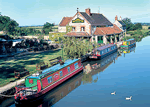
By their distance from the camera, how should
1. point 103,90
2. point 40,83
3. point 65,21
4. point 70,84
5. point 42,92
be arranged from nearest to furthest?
point 40,83, point 42,92, point 103,90, point 70,84, point 65,21

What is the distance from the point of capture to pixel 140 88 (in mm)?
21078

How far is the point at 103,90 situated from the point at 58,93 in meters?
5.60

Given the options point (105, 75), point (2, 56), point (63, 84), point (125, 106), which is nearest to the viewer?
point (125, 106)

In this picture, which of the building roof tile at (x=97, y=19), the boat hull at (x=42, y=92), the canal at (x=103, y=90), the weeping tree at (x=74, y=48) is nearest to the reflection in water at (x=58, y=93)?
the canal at (x=103, y=90)

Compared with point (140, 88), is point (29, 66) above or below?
above

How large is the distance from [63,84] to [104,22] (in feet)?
131

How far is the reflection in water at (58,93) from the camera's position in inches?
707

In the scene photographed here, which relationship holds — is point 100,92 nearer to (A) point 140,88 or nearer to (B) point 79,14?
(A) point 140,88

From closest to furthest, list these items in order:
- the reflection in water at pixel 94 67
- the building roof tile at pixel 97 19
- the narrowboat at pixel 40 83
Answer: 1. the narrowboat at pixel 40 83
2. the reflection in water at pixel 94 67
3. the building roof tile at pixel 97 19

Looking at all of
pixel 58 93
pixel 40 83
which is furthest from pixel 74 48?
pixel 40 83

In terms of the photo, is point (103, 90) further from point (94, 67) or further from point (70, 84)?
point (94, 67)

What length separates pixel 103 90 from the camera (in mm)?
A: 20875

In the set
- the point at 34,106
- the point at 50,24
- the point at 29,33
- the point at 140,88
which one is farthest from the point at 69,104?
the point at 50,24

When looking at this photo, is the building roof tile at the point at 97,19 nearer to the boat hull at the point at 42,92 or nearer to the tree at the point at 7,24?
the boat hull at the point at 42,92
